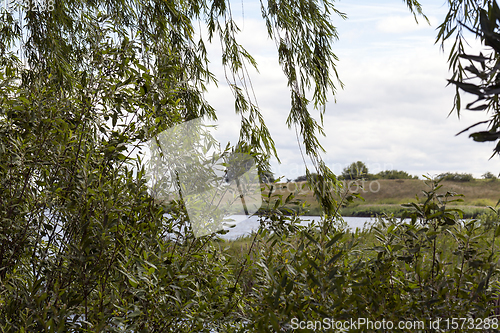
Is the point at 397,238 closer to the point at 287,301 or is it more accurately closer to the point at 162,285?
the point at 287,301

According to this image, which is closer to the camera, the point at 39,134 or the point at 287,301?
the point at 287,301

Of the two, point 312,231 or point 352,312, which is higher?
point 312,231

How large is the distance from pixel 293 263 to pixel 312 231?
39 centimetres

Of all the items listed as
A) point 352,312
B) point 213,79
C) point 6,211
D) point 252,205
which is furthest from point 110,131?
point 213,79

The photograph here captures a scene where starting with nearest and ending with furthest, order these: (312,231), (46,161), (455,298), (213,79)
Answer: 1. (455,298)
2. (46,161)
3. (312,231)
4. (213,79)

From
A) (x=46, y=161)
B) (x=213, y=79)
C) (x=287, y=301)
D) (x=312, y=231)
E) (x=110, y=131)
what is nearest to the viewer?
(x=287, y=301)

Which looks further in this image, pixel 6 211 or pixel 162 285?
pixel 6 211

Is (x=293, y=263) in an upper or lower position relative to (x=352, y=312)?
upper

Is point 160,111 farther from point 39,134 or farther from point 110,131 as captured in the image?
point 39,134

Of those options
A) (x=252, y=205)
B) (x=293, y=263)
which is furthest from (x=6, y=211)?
(x=293, y=263)

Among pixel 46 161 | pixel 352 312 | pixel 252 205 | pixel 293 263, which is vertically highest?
pixel 46 161

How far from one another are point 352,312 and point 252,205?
54 centimetres

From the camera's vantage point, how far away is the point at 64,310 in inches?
44.2

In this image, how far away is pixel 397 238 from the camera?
4.04 ft
